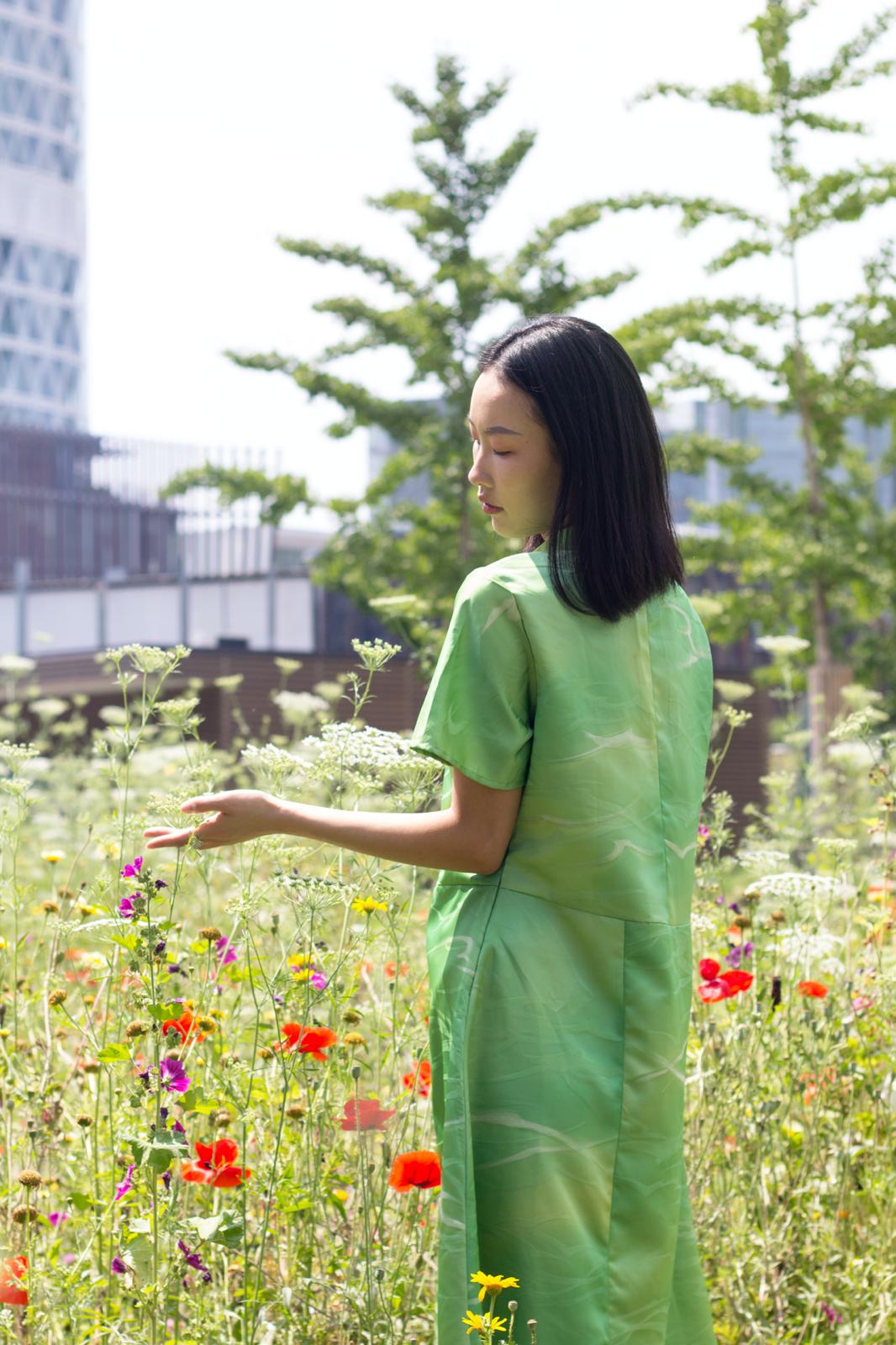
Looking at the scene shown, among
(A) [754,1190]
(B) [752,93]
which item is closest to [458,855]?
(A) [754,1190]

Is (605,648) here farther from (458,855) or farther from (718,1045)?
(718,1045)

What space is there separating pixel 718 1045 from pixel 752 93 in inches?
379

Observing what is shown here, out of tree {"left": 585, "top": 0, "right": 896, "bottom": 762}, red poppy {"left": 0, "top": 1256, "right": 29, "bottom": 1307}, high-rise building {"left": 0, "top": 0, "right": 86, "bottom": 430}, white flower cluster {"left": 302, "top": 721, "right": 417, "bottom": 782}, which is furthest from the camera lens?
high-rise building {"left": 0, "top": 0, "right": 86, "bottom": 430}

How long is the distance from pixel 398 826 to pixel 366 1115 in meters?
0.64

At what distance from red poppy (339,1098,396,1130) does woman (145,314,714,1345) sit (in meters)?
0.40

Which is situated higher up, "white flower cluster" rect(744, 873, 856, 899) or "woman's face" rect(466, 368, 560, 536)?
"woman's face" rect(466, 368, 560, 536)

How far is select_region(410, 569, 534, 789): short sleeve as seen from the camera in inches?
63.6

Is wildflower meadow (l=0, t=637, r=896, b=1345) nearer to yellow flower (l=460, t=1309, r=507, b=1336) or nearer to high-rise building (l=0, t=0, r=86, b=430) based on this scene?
yellow flower (l=460, t=1309, r=507, b=1336)

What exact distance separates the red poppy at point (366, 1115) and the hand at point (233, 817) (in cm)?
52

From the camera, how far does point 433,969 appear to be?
172cm

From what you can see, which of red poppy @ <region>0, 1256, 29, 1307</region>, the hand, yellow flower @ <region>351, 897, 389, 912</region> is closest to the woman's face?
the hand

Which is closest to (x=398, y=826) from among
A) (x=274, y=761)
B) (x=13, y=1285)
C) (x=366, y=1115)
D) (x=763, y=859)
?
(x=274, y=761)

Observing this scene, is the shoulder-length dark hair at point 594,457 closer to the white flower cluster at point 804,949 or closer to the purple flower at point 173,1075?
the purple flower at point 173,1075

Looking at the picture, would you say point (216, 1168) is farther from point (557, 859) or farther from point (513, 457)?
point (513, 457)
